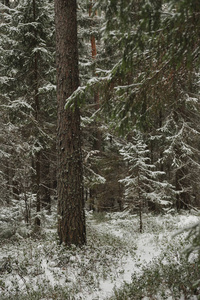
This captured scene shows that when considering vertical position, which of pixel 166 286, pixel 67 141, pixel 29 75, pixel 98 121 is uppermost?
pixel 29 75

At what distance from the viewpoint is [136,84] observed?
13.7ft

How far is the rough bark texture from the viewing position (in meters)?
6.12

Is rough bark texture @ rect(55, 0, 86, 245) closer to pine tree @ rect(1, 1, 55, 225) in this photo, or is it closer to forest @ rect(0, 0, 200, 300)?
forest @ rect(0, 0, 200, 300)

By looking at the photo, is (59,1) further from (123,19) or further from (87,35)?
(87,35)

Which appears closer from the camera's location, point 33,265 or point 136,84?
point 136,84

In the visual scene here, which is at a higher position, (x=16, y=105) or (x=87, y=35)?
(x=87, y=35)

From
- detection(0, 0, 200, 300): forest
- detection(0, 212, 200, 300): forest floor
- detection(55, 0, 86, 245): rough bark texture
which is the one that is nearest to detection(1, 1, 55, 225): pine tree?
detection(0, 0, 200, 300): forest

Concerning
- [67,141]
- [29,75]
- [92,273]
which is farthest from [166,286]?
[29,75]

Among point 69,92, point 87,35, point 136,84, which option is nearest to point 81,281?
point 136,84

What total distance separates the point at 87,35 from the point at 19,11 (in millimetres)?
6177

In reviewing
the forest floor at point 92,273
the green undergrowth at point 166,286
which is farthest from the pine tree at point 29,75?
the green undergrowth at point 166,286

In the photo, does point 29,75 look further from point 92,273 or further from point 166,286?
point 166,286

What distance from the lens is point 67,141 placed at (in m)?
6.21

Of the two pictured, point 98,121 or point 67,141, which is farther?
point 67,141
